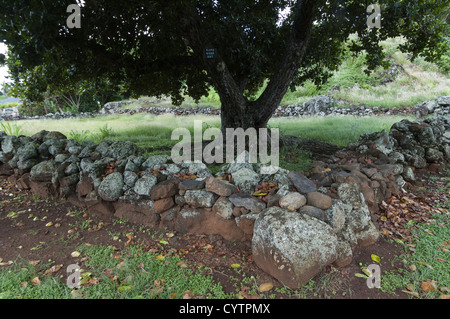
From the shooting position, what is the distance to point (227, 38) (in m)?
4.71

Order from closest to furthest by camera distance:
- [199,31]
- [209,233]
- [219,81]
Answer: [209,233], [199,31], [219,81]

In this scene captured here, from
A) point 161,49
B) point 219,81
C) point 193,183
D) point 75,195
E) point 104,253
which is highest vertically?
point 161,49

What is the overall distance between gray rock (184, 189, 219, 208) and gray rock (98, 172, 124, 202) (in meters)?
0.94

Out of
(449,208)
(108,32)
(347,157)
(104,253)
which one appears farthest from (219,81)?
(449,208)

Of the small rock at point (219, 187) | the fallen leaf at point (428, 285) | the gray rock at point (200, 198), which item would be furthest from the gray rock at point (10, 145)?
the fallen leaf at point (428, 285)

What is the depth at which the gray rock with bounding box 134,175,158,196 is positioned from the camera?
3.37 meters

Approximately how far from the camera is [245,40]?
191 inches

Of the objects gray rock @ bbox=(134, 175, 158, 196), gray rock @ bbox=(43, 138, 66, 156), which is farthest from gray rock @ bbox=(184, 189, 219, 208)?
gray rock @ bbox=(43, 138, 66, 156)

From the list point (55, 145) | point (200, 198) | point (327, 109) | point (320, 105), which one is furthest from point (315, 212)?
point (320, 105)

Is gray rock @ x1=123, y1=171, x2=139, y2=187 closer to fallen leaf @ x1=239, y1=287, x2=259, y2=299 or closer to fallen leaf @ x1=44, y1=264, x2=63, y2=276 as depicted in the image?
fallen leaf @ x1=44, y1=264, x2=63, y2=276

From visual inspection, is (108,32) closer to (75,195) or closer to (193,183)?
(75,195)

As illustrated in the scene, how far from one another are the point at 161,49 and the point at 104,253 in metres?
3.73

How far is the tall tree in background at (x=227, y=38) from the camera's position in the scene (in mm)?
4145

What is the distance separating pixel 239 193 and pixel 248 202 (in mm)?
197
